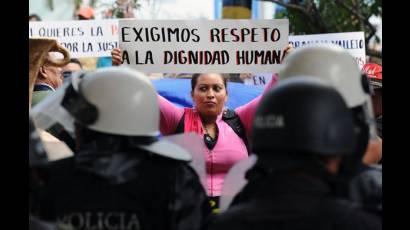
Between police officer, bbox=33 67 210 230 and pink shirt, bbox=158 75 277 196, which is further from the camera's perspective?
pink shirt, bbox=158 75 277 196

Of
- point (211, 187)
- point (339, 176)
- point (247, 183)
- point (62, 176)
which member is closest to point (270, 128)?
point (339, 176)

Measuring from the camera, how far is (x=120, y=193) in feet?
8.59

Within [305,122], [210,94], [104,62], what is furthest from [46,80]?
[104,62]

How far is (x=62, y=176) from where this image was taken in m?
2.71

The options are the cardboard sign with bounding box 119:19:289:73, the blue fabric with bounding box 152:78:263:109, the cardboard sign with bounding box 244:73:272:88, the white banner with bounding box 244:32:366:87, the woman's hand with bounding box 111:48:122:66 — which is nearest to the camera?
the woman's hand with bounding box 111:48:122:66

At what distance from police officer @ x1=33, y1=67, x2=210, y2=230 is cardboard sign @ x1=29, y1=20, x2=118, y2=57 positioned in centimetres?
466

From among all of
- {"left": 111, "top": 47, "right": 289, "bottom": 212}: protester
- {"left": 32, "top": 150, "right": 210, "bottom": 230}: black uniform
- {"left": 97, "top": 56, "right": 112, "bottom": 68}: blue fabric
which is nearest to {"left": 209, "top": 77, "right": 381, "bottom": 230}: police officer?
{"left": 32, "top": 150, "right": 210, "bottom": 230}: black uniform

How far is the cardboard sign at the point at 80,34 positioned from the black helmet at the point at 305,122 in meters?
5.17

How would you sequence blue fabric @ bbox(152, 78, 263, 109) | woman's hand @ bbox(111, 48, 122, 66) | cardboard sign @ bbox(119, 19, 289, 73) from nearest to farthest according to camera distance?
woman's hand @ bbox(111, 48, 122, 66) < cardboard sign @ bbox(119, 19, 289, 73) < blue fabric @ bbox(152, 78, 263, 109)

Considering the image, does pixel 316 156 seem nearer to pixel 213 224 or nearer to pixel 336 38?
pixel 213 224

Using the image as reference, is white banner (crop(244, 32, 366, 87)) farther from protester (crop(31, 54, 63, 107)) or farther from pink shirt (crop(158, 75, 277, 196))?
protester (crop(31, 54, 63, 107))

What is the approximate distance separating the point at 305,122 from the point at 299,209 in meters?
0.27

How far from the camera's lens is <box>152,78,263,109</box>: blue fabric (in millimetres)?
7118
